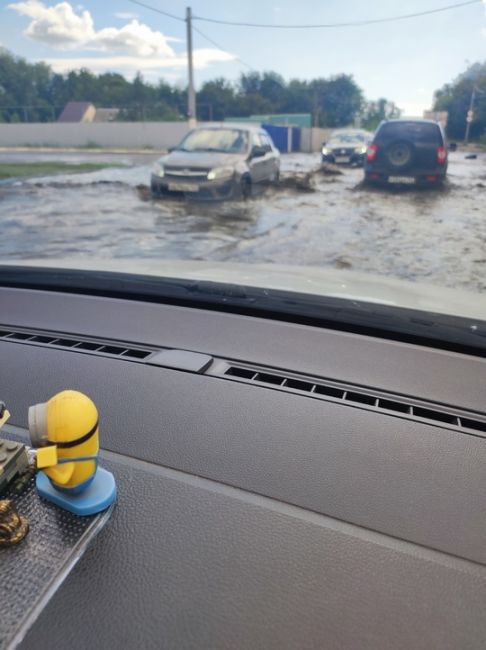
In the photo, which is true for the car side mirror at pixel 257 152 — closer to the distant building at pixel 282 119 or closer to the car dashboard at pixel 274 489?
the distant building at pixel 282 119

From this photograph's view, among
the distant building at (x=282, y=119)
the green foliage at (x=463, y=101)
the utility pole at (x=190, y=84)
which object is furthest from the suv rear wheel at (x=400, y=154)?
the utility pole at (x=190, y=84)

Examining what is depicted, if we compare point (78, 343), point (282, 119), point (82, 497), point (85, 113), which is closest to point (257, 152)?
point (282, 119)

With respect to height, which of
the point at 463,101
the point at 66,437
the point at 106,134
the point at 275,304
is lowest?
the point at 275,304

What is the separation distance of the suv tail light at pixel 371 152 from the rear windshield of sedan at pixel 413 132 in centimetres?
17

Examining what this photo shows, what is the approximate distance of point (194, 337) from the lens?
204 centimetres

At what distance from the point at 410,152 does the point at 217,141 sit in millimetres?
3287

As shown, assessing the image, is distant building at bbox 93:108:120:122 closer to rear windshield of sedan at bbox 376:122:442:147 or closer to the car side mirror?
the car side mirror

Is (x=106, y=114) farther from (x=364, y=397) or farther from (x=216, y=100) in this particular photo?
(x=364, y=397)

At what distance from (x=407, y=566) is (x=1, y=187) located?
20.8ft

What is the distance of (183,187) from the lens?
658 cm

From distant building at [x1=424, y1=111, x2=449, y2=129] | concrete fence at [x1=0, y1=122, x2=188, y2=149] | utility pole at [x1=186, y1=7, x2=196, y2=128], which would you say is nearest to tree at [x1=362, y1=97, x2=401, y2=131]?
distant building at [x1=424, y1=111, x2=449, y2=129]

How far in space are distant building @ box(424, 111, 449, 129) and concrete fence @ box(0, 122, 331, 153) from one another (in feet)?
6.86

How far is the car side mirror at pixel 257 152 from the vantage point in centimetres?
738

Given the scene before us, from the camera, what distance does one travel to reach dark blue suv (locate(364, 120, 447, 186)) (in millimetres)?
4332
